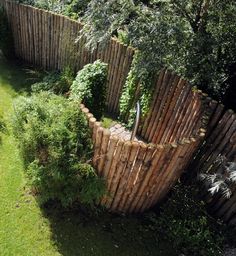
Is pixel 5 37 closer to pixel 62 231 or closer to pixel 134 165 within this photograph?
pixel 62 231

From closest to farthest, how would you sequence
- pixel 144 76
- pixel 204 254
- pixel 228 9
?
pixel 204 254
pixel 228 9
pixel 144 76

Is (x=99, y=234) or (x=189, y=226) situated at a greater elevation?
(x=189, y=226)

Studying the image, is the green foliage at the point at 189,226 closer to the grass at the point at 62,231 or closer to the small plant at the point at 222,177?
the grass at the point at 62,231

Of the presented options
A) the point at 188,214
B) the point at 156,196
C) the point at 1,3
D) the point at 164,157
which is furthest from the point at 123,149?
the point at 1,3

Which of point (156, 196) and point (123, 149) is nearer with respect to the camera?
point (123, 149)

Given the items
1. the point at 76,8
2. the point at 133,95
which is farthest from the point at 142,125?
the point at 76,8

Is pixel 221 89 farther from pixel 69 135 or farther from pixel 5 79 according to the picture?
pixel 5 79

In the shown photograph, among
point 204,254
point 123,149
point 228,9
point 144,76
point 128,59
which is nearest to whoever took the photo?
point 123,149
